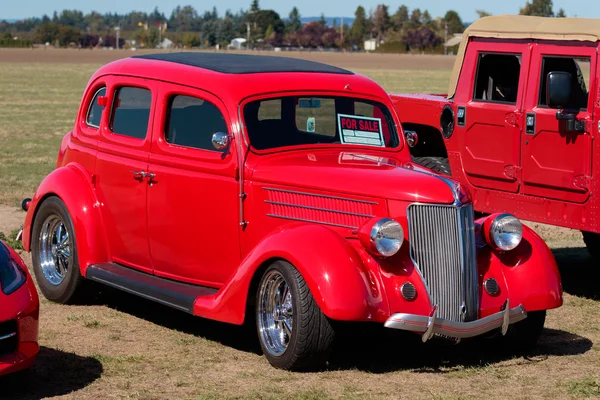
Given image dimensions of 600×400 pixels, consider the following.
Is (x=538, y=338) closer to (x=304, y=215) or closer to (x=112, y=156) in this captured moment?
(x=304, y=215)

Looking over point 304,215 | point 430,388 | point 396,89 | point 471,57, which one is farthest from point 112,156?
point 396,89

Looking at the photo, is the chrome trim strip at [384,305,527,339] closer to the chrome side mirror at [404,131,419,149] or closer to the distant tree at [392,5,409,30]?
the chrome side mirror at [404,131,419,149]

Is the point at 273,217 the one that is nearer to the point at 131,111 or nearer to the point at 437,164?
the point at 131,111

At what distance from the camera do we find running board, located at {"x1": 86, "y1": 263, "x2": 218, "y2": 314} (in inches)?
257

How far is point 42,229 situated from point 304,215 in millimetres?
2600

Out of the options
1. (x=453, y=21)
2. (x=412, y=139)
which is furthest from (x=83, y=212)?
(x=453, y=21)

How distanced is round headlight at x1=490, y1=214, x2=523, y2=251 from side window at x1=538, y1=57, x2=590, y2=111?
2.35 m

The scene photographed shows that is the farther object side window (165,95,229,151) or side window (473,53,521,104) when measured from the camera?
side window (473,53,521,104)

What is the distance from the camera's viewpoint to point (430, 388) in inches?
224

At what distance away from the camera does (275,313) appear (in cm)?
604

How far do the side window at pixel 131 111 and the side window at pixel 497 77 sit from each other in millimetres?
3189

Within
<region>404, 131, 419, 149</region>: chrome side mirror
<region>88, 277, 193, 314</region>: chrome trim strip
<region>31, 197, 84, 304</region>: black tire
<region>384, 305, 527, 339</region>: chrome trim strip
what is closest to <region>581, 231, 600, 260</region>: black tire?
<region>404, 131, 419, 149</region>: chrome side mirror

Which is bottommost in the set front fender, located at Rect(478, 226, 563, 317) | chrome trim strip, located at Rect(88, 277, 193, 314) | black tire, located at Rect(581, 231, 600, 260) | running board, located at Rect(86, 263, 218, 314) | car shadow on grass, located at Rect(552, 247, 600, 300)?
car shadow on grass, located at Rect(552, 247, 600, 300)

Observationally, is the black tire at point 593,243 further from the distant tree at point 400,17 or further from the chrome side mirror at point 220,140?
the distant tree at point 400,17
